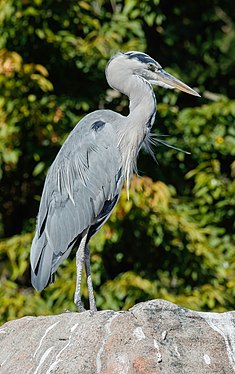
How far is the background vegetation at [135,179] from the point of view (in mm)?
6496

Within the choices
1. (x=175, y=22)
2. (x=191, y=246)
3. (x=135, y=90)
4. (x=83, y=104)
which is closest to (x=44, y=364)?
(x=135, y=90)

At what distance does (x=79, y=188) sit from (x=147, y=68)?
78cm

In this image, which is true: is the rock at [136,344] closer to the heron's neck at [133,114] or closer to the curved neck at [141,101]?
the heron's neck at [133,114]

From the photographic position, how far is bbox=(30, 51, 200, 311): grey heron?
5.34 m

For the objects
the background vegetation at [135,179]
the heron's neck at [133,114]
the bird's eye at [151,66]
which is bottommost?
the background vegetation at [135,179]

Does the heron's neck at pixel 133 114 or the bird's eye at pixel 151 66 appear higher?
the bird's eye at pixel 151 66

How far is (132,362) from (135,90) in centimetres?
199

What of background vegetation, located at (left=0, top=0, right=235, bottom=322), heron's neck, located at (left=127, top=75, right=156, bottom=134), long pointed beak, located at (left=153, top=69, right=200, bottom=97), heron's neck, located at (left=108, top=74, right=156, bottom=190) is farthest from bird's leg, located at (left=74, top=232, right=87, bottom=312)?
background vegetation, located at (left=0, top=0, right=235, bottom=322)

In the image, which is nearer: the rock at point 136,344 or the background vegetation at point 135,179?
the rock at point 136,344

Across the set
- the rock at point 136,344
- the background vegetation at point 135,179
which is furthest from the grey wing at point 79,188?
the rock at point 136,344

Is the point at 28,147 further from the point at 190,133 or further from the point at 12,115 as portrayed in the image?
the point at 190,133

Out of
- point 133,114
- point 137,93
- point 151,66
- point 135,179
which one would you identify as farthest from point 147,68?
point 135,179

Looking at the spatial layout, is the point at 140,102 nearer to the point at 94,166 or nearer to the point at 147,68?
the point at 147,68

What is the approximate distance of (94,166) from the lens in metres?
5.37
